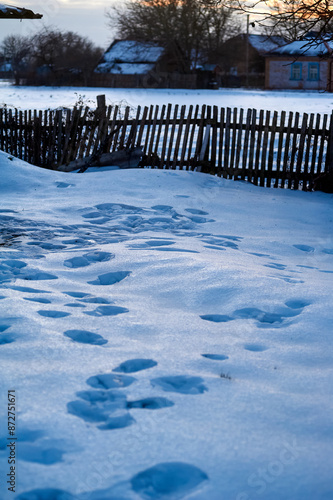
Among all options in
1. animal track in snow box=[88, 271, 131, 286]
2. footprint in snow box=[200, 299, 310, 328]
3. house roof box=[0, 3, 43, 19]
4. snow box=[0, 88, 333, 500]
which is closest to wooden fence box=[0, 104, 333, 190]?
house roof box=[0, 3, 43, 19]

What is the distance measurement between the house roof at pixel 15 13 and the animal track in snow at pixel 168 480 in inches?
267

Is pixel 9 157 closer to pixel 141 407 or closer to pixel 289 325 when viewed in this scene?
pixel 289 325

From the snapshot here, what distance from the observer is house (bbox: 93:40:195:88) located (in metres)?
51.3

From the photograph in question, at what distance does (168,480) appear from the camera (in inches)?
76.2

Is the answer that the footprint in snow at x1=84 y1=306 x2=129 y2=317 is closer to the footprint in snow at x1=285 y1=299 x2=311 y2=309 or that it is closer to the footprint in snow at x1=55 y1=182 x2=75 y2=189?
the footprint in snow at x1=285 y1=299 x2=311 y2=309

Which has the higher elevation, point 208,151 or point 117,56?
point 117,56

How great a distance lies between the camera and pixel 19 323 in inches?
122

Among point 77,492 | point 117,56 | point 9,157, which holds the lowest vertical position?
point 77,492

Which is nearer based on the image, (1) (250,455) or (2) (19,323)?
(1) (250,455)

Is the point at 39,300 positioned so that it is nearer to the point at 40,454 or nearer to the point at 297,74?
the point at 40,454

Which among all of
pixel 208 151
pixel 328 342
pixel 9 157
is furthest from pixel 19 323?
pixel 208 151

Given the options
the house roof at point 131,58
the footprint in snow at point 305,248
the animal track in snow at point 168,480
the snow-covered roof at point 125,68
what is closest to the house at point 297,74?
the house roof at point 131,58

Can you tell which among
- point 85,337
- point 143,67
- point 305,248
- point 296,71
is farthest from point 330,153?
point 143,67

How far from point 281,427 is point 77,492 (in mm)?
892
